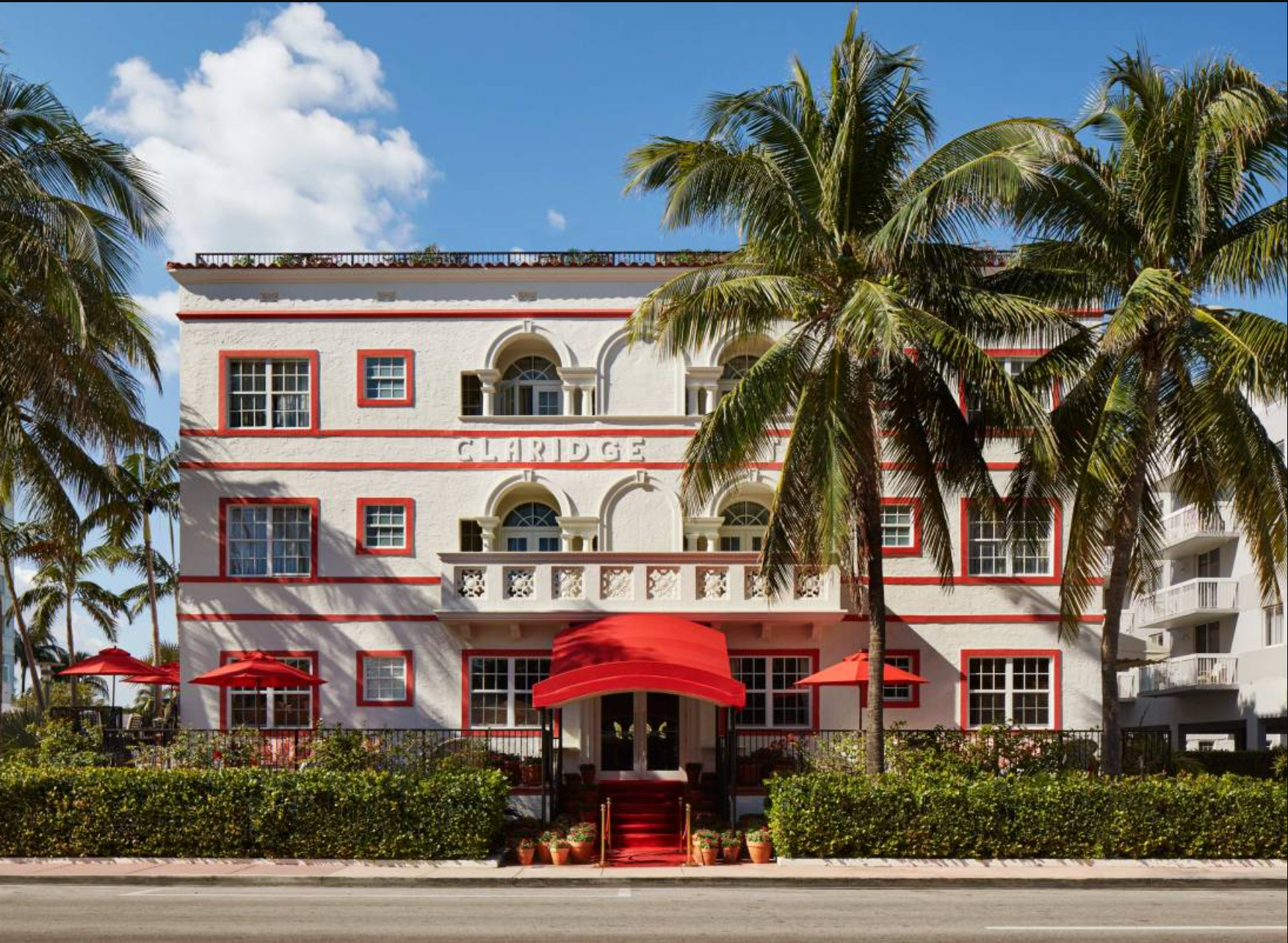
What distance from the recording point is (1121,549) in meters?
22.8

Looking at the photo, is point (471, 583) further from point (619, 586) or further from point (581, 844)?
point (581, 844)

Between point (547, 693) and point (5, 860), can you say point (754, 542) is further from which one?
point (5, 860)

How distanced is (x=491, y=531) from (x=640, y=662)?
6.99 metres

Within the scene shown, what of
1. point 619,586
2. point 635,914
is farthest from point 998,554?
point 635,914

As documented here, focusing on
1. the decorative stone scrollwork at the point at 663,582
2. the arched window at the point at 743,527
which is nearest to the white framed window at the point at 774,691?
the decorative stone scrollwork at the point at 663,582

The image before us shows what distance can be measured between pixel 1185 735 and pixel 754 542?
23090 mm

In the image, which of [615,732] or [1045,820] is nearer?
[1045,820]

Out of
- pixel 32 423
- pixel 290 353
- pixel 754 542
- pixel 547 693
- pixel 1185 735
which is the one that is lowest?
pixel 1185 735

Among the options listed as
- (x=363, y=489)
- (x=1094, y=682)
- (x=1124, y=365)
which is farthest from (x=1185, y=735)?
(x=363, y=489)

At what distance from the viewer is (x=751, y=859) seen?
22812 millimetres

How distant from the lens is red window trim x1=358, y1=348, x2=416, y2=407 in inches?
1208

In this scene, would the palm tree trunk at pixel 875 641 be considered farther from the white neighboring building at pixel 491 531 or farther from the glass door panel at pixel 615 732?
the glass door panel at pixel 615 732

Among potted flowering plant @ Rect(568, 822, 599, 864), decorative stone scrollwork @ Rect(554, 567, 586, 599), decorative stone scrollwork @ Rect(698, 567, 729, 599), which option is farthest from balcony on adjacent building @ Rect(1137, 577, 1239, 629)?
Result: potted flowering plant @ Rect(568, 822, 599, 864)

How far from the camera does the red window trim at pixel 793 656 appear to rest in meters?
29.5
